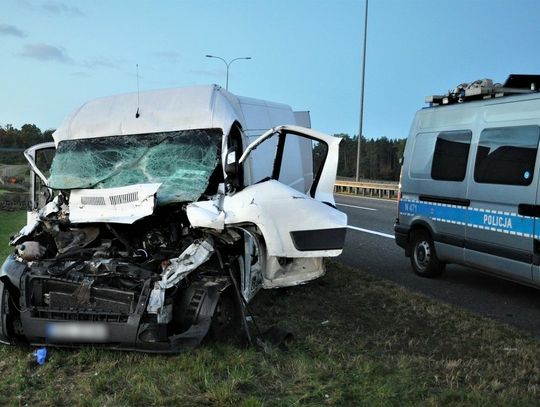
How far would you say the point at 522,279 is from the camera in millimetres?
6395

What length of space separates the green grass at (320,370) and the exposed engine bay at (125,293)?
208mm

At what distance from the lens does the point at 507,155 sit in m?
6.57

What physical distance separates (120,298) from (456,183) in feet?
15.7

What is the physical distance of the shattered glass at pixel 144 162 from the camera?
544 centimetres

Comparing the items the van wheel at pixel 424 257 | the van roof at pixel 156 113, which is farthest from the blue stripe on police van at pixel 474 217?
the van roof at pixel 156 113

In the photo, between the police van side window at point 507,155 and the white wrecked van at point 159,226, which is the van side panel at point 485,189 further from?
the white wrecked van at point 159,226

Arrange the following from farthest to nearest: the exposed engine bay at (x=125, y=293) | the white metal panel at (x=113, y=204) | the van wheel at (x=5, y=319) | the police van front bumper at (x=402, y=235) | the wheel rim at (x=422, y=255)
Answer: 1. the police van front bumper at (x=402, y=235)
2. the wheel rim at (x=422, y=255)
3. the white metal panel at (x=113, y=204)
4. the van wheel at (x=5, y=319)
5. the exposed engine bay at (x=125, y=293)

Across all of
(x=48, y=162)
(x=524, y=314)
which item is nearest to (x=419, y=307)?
(x=524, y=314)

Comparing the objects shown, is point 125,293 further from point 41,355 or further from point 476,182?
point 476,182

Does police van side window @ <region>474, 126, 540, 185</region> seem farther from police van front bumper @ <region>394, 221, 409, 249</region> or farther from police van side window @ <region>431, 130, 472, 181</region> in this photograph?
police van front bumper @ <region>394, 221, 409, 249</region>

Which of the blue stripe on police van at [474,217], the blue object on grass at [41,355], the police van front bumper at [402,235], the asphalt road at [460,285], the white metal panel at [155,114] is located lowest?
the blue object on grass at [41,355]

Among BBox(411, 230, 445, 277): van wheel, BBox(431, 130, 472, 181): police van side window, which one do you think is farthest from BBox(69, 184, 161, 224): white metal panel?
BBox(411, 230, 445, 277): van wheel

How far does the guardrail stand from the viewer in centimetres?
2841

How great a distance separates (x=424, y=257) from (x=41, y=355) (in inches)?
223
